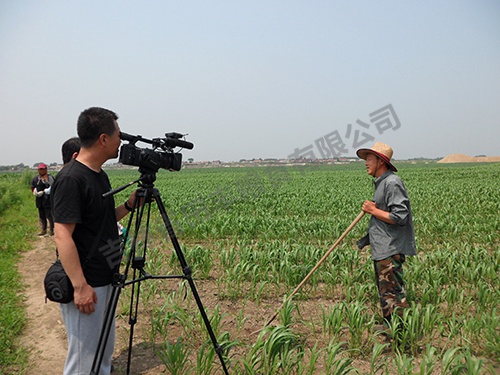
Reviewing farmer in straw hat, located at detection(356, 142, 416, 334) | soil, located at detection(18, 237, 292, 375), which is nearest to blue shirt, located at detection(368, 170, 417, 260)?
farmer in straw hat, located at detection(356, 142, 416, 334)

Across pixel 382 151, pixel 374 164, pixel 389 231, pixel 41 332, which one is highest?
pixel 382 151

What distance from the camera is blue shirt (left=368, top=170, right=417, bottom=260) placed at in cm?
336

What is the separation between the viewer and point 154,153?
2402 millimetres

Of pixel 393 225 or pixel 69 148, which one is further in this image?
pixel 69 148

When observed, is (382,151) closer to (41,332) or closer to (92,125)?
(92,125)

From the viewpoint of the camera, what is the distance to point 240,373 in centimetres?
284

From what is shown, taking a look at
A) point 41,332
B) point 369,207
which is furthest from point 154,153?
point 41,332

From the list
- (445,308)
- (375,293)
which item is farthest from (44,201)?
(445,308)

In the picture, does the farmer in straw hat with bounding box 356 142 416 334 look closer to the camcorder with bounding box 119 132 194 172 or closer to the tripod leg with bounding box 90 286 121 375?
the camcorder with bounding box 119 132 194 172

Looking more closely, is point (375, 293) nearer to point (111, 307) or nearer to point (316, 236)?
point (111, 307)

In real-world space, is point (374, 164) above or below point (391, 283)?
above

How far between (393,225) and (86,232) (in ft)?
9.38

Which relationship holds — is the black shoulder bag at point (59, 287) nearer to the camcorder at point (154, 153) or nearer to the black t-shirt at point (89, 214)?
the black t-shirt at point (89, 214)

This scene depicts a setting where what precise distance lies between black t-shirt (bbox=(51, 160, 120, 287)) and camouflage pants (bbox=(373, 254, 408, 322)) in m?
2.59
